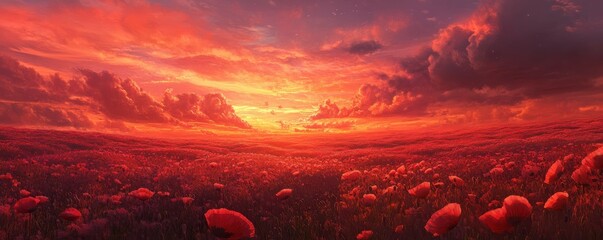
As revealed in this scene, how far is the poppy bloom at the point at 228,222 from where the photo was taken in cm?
333

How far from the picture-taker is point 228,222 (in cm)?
336

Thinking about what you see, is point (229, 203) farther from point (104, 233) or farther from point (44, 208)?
point (44, 208)

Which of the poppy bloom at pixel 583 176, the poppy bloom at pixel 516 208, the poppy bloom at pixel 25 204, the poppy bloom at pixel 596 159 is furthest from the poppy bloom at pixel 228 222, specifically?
the poppy bloom at pixel 583 176

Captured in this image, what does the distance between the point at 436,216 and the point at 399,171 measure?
5.19 meters

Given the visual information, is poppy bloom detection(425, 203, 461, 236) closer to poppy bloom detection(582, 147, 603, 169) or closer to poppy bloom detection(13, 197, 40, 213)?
poppy bloom detection(582, 147, 603, 169)

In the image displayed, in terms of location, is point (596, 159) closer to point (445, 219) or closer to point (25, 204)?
point (445, 219)

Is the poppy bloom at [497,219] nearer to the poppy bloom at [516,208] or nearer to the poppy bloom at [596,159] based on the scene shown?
the poppy bloom at [516,208]

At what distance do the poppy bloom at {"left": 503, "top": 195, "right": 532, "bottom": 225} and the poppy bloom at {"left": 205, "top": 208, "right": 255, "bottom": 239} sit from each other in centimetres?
213

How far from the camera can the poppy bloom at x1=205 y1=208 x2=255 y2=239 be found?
3.33 m

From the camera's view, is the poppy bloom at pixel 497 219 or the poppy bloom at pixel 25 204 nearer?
the poppy bloom at pixel 497 219

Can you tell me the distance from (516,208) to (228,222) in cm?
239

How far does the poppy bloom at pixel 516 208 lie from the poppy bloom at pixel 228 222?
213 cm

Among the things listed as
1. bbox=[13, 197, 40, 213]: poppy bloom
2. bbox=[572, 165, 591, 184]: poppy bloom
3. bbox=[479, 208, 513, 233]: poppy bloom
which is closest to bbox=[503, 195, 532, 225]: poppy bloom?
bbox=[479, 208, 513, 233]: poppy bloom

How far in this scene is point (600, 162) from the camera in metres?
4.38
